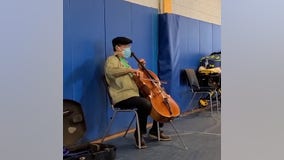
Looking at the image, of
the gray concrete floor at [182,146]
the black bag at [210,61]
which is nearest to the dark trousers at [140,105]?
the gray concrete floor at [182,146]

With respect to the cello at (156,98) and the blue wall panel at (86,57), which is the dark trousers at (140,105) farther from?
the blue wall panel at (86,57)

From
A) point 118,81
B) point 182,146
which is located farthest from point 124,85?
point 182,146

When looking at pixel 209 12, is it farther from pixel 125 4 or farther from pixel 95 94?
pixel 95 94

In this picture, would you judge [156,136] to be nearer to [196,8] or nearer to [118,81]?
[118,81]

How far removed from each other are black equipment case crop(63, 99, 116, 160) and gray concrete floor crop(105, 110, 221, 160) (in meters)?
0.28

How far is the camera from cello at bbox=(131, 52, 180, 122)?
3330mm

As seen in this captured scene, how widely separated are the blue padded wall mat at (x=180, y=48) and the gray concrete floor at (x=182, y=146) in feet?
2.83

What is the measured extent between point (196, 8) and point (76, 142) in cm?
435

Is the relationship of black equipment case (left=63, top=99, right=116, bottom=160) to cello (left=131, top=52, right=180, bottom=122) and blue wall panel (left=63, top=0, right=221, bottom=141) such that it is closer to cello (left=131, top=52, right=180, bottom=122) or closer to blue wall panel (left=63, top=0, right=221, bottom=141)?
blue wall panel (left=63, top=0, right=221, bottom=141)

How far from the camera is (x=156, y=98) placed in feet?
11.3

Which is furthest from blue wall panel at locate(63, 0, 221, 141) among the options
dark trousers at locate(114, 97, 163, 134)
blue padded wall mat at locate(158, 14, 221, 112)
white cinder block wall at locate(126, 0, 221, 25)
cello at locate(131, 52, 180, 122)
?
cello at locate(131, 52, 180, 122)

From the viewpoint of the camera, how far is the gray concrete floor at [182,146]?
307 cm
